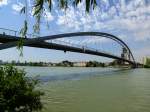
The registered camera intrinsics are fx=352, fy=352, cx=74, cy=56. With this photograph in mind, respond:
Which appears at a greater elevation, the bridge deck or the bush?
the bridge deck

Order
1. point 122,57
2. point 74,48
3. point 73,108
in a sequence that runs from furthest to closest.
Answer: point 122,57, point 74,48, point 73,108

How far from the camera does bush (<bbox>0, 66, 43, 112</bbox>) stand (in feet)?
34.9

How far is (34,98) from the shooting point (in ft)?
37.9

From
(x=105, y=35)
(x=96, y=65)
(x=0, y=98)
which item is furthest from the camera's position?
(x=96, y=65)

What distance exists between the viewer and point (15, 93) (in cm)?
1099

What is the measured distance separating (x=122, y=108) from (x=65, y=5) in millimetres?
12307

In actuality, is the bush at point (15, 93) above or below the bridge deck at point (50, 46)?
below

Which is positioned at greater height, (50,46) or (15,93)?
(50,46)

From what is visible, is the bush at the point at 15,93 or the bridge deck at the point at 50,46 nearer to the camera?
the bush at the point at 15,93

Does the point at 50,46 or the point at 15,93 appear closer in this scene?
the point at 15,93

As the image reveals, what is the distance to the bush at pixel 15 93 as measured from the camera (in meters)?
10.6

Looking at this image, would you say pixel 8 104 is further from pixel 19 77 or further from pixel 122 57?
pixel 122 57

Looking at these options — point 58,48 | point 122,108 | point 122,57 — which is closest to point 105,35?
point 122,57

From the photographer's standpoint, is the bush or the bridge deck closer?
the bush
